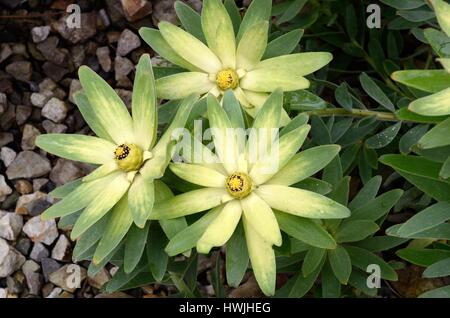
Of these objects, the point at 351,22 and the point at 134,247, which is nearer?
the point at 134,247

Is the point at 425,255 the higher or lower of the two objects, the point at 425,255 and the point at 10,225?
the lower

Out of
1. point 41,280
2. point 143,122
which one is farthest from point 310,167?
point 41,280

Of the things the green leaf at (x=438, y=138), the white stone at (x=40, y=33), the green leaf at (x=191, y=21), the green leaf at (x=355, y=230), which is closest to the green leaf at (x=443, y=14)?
the green leaf at (x=438, y=138)

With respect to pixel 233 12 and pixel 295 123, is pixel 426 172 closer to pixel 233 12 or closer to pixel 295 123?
pixel 295 123

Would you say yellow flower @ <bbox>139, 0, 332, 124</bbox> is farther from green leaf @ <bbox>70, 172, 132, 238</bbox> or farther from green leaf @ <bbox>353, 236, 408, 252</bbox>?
green leaf @ <bbox>353, 236, 408, 252</bbox>

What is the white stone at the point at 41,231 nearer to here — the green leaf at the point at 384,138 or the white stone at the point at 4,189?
the white stone at the point at 4,189

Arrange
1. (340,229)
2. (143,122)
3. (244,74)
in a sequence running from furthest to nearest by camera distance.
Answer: (340,229) < (244,74) < (143,122)

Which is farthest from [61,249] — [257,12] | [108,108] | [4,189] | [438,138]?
[438,138]
